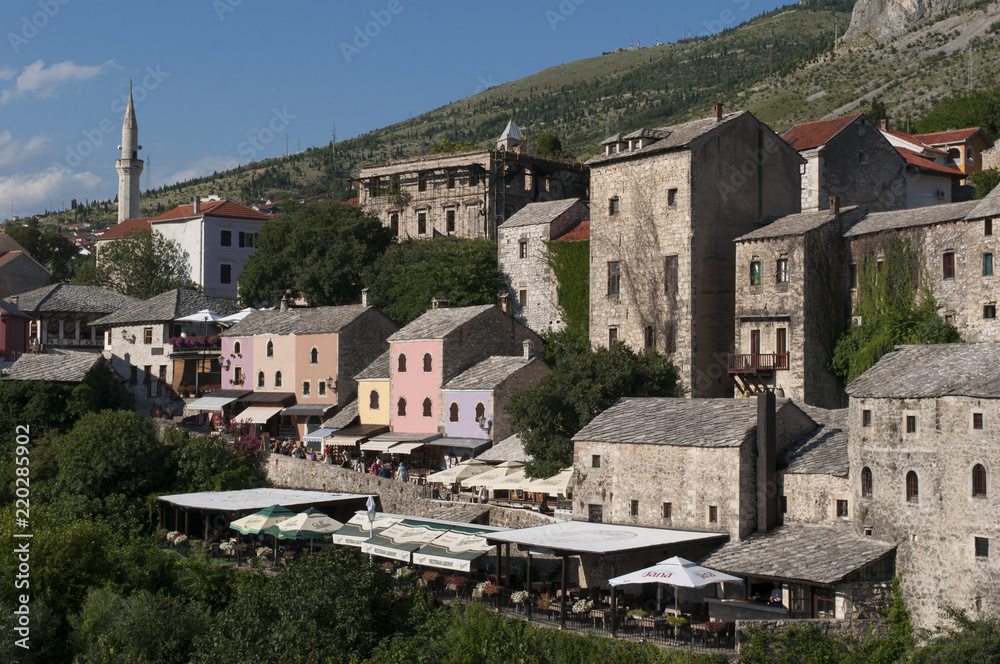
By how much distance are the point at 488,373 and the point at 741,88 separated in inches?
3703

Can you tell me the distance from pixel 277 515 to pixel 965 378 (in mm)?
23858

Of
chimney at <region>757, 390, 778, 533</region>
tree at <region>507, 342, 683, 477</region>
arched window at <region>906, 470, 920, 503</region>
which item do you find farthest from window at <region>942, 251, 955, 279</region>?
arched window at <region>906, 470, 920, 503</region>

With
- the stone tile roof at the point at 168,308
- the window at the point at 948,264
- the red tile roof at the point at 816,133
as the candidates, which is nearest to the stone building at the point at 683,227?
the red tile roof at the point at 816,133

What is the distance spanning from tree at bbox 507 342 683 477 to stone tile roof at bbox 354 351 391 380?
1249cm

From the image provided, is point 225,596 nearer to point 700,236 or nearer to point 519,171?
point 700,236

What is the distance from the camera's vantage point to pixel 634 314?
162 feet

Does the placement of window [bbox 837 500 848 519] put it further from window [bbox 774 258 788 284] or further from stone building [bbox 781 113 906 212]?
stone building [bbox 781 113 906 212]

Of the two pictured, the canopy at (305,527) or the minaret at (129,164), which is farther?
the minaret at (129,164)

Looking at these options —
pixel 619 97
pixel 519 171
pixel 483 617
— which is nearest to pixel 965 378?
pixel 483 617

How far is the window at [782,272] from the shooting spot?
4453 centimetres

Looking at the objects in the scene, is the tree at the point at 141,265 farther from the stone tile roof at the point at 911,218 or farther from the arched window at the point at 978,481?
the arched window at the point at 978,481

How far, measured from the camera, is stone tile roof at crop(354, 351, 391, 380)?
5434cm

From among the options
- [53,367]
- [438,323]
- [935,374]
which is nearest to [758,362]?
[935,374]

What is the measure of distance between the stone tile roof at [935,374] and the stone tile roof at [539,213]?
28096mm
